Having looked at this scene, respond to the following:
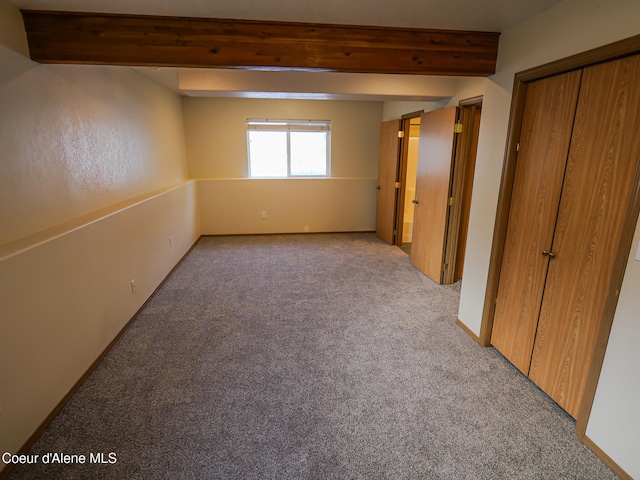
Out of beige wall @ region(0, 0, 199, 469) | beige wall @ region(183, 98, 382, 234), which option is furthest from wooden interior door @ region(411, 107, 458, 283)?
beige wall @ region(0, 0, 199, 469)

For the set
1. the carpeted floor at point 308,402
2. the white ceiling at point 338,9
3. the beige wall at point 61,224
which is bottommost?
the carpeted floor at point 308,402

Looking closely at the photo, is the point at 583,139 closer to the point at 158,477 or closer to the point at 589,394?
the point at 589,394

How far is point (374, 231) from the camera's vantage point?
6.50 metres

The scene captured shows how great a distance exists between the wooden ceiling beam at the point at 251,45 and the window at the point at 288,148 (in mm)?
3745

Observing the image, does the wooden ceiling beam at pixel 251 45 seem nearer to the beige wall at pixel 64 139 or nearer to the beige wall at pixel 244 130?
the beige wall at pixel 64 139

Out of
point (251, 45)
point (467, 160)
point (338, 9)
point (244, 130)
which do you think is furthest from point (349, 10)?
point (244, 130)

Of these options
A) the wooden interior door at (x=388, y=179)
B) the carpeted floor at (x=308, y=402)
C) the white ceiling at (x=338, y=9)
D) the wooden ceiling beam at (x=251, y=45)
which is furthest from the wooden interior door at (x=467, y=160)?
the wooden interior door at (x=388, y=179)

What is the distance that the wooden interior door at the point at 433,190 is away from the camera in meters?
3.76

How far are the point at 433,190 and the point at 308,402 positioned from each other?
9.60 feet

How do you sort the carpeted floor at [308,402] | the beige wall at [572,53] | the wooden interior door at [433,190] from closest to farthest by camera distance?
the beige wall at [572,53], the carpeted floor at [308,402], the wooden interior door at [433,190]

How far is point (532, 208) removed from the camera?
87.1 inches

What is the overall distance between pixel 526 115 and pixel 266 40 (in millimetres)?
1779

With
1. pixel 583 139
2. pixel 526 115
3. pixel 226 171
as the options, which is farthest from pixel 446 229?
pixel 226 171

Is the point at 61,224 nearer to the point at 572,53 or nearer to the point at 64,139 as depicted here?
the point at 64,139
